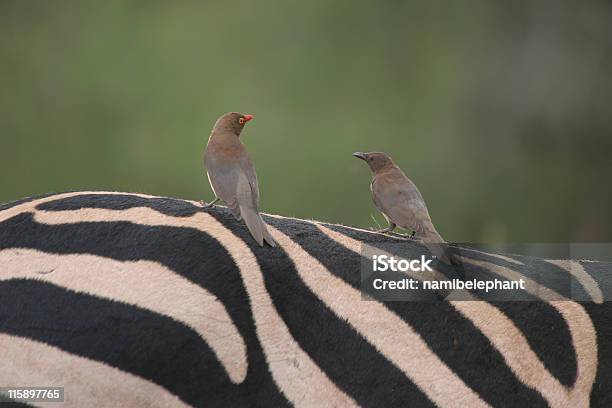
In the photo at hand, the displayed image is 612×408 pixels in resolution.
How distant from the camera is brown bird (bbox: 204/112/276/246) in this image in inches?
33.4

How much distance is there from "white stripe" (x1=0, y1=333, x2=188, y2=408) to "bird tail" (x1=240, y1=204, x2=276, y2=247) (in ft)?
0.56

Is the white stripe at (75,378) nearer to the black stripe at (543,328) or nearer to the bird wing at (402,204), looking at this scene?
the black stripe at (543,328)

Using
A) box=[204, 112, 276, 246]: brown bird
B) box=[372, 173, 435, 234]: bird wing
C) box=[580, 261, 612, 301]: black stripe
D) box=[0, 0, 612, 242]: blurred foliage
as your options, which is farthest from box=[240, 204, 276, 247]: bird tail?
box=[0, 0, 612, 242]: blurred foliage

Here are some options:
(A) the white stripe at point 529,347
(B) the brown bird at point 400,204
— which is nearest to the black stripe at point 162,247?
(A) the white stripe at point 529,347

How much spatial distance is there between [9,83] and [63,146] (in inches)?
10.5

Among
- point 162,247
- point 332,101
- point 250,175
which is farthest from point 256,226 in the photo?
point 332,101

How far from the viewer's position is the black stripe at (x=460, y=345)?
2.63ft

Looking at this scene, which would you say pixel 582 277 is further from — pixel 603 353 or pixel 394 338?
pixel 394 338

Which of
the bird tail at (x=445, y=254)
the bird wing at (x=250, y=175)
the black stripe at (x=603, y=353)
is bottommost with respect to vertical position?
the black stripe at (x=603, y=353)

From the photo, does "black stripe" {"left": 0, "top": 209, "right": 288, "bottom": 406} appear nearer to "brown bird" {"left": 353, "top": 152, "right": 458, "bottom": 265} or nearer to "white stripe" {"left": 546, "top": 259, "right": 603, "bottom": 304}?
"brown bird" {"left": 353, "top": 152, "right": 458, "bottom": 265}

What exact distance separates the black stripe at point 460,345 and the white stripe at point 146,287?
0.39 feet

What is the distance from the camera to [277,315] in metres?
0.78

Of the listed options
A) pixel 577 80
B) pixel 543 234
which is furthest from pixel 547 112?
pixel 543 234

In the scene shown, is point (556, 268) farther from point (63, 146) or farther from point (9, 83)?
point (9, 83)
